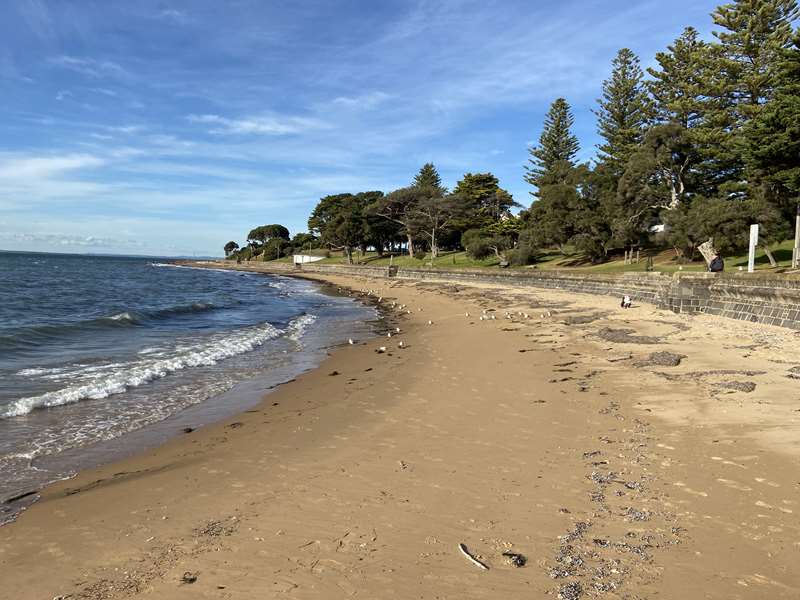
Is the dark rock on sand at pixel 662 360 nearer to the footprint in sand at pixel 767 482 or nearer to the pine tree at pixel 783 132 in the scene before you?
the footprint in sand at pixel 767 482

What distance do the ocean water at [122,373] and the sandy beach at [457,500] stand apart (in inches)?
32.8

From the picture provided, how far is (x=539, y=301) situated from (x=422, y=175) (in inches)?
2703

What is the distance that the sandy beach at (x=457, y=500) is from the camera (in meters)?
3.25

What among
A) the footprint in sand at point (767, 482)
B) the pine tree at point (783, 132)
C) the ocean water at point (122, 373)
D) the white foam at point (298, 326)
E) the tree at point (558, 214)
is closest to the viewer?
the footprint in sand at point (767, 482)

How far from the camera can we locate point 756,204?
2591 centimetres

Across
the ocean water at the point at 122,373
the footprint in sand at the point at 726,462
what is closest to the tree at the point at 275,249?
the ocean water at the point at 122,373

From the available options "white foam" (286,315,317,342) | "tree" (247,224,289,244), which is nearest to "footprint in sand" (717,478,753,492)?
"white foam" (286,315,317,342)

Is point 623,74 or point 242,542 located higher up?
point 623,74

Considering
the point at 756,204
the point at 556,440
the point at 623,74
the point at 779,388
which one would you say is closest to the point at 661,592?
the point at 556,440

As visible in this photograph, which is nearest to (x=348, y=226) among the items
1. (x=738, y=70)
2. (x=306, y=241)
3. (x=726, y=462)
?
(x=306, y=241)

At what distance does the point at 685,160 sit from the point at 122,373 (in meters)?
42.1

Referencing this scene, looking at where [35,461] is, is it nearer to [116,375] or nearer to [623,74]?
[116,375]

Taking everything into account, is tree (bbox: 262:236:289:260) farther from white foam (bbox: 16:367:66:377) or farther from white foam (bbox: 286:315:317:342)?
white foam (bbox: 16:367:66:377)

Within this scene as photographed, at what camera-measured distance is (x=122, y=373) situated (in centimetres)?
1046
